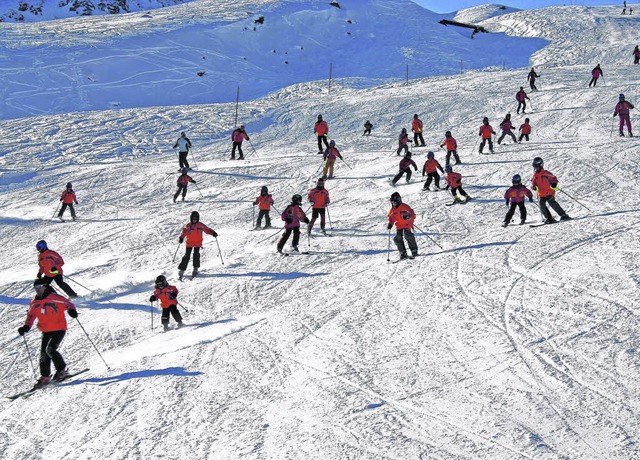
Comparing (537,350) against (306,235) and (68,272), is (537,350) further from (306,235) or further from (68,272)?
(68,272)

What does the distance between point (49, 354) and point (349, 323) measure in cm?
418

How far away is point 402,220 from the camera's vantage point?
12492mm

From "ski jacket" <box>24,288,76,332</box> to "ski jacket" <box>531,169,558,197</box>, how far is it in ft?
31.0

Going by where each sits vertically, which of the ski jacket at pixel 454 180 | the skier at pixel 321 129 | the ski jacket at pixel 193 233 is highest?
the skier at pixel 321 129

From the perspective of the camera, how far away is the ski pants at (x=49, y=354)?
8.88 m

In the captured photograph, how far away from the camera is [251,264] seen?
1384 cm

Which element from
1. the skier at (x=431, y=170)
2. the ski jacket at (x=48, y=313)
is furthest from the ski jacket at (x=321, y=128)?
the ski jacket at (x=48, y=313)

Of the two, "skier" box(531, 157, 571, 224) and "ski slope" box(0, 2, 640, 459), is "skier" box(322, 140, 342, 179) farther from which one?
"skier" box(531, 157, 571, 224)

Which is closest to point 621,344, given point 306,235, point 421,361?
point 421,361

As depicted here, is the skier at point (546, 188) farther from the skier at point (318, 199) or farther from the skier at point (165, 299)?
the skier at point (165, 299)

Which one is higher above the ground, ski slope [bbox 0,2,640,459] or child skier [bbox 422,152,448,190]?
child skier [bbox 422,152,448,190]

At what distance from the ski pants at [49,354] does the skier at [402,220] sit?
6.25 m

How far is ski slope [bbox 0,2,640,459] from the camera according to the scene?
22.4 ft

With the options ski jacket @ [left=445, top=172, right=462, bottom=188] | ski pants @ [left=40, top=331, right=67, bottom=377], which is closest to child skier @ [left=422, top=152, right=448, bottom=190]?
ski jacket @ [left=445, top=172, right=462, bottom=188]
